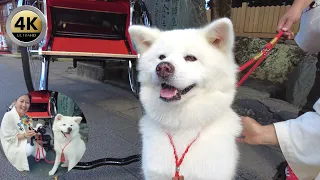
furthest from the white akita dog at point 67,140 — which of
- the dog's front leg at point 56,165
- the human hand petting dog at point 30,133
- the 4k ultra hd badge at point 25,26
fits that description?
the 4k ultra hd badge at point 25,26

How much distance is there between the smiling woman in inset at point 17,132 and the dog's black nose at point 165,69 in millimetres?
788

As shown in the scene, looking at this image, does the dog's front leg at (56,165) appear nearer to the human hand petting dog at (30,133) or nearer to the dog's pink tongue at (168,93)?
the human hand petting dog at (30,133)

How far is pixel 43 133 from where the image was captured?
149cm

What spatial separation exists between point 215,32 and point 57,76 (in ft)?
19.2

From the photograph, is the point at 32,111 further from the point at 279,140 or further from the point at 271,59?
the point at 271,59

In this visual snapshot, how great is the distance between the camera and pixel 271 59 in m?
4.18

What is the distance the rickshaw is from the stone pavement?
1.98 feet

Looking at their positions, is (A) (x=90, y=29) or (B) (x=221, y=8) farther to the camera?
(B) (x=221, y=8)

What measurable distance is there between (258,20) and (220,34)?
415 cm

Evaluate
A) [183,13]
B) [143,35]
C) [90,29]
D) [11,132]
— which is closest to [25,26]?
[90,29]

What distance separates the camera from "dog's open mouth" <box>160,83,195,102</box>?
129cm

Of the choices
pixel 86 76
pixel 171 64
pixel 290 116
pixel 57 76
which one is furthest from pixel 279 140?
pixel 57 76

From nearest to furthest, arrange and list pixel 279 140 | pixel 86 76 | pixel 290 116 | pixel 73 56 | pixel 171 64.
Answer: pixel 279 140 < pixel 171 64 < pixel 73 56 < pixel 290 116 < pixel 86 76

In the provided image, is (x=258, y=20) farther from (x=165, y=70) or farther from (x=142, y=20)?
(x=165, y=70)
